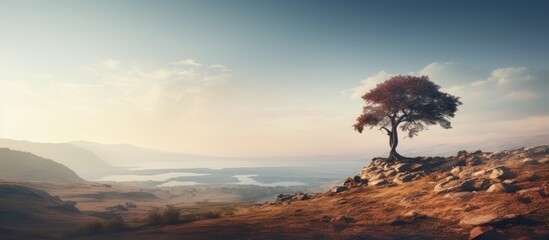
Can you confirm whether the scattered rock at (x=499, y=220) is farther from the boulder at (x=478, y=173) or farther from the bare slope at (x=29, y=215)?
the bare slope at (x=29, y=215)

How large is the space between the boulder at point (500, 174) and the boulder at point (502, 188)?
268 cm

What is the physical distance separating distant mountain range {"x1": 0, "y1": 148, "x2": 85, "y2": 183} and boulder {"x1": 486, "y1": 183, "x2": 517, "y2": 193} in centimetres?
14200

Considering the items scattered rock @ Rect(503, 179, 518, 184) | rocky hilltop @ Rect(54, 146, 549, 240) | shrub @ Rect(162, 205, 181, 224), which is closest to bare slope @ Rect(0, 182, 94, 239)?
rocky hilltop @ Rect(54, 146, 549, 240)

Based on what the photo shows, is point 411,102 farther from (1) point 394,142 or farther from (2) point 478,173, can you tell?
(2) point 478,173

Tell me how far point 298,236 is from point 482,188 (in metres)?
12.8

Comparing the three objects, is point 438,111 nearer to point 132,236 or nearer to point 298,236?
point 298,236

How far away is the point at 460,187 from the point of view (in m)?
19.8

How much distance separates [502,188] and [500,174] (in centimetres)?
328

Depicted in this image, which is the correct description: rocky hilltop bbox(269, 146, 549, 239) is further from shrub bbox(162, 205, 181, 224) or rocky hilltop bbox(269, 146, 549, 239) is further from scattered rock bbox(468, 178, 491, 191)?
shrub bbox(162, 205, 181, 224)

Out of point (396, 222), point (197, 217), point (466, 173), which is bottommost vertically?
point (197, 217)

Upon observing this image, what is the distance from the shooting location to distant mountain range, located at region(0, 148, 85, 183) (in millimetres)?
116438

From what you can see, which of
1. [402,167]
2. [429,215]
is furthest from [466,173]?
[402,167]

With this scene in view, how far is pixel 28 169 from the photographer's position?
125 meters

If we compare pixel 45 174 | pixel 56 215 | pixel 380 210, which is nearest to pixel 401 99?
pixel 380 210
